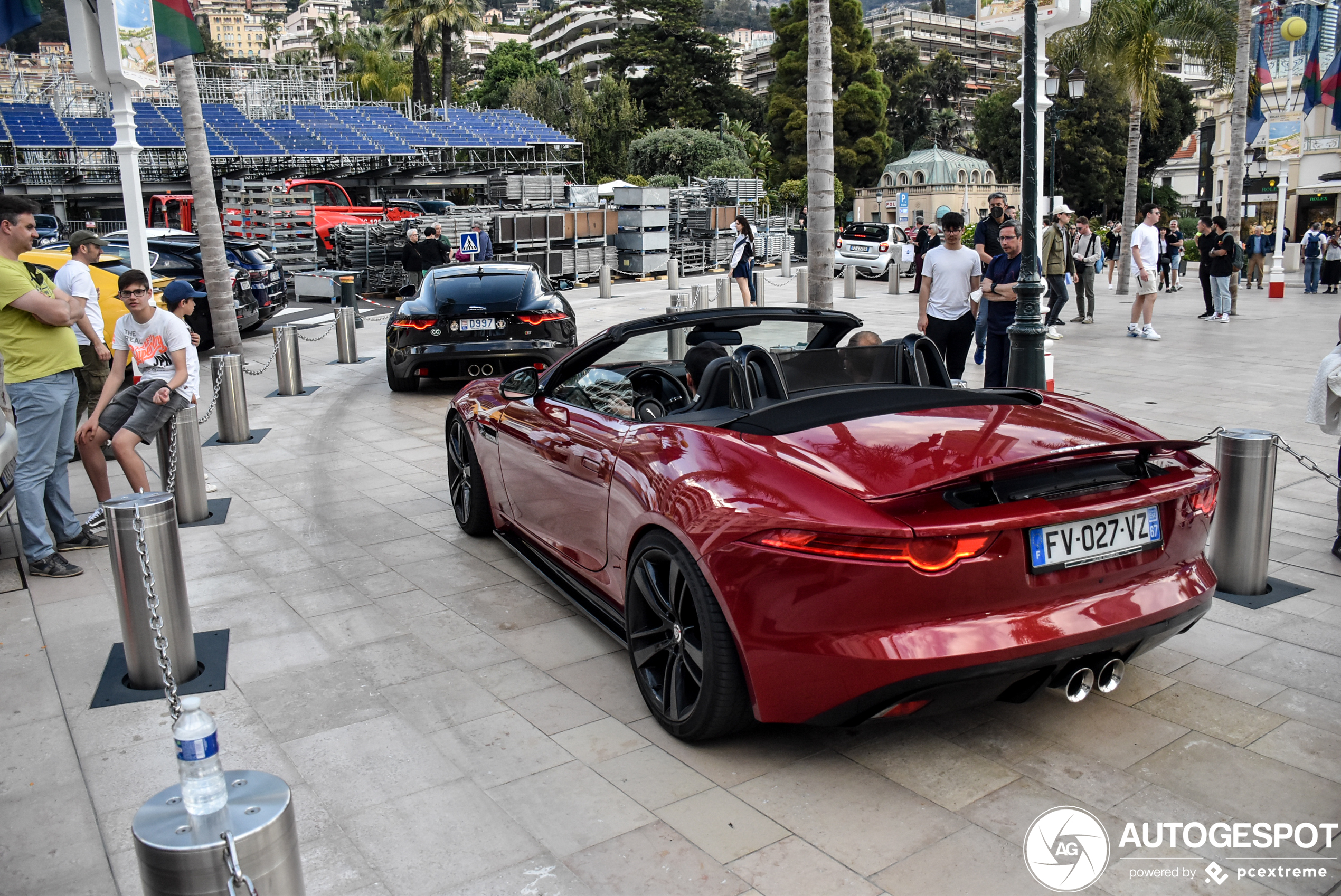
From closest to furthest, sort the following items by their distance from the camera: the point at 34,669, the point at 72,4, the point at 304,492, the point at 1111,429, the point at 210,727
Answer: the point at 210,727 < the point at 1111,429 < the point at 34,669 < the point at 304,492 < the point at 72,4

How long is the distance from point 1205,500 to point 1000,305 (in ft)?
21.5

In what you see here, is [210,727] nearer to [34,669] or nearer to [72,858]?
[72,858]

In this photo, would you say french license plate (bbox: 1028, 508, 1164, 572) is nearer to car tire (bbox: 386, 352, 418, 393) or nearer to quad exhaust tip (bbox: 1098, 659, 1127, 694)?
quad exhaust tip (bbox: 1098, 659, 1127, 694)

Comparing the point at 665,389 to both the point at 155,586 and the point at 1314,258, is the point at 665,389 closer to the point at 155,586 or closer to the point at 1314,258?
the point at 155,586

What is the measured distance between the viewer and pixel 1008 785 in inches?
132

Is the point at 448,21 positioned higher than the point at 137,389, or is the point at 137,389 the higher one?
the point at 448,21

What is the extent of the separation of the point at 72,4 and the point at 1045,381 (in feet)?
32.0

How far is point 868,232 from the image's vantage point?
1134 inches

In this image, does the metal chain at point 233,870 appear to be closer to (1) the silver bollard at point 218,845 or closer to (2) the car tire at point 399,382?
(1) the silver bollard at point 218,845

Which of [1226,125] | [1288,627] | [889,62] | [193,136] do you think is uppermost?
[889,62]

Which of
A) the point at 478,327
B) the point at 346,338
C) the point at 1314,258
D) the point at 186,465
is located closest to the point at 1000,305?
the point at 478,327

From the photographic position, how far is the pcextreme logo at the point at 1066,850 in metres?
2.87

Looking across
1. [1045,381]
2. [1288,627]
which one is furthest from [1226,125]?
[1288,627]

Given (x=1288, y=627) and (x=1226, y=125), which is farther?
(x=1226, y=125)
